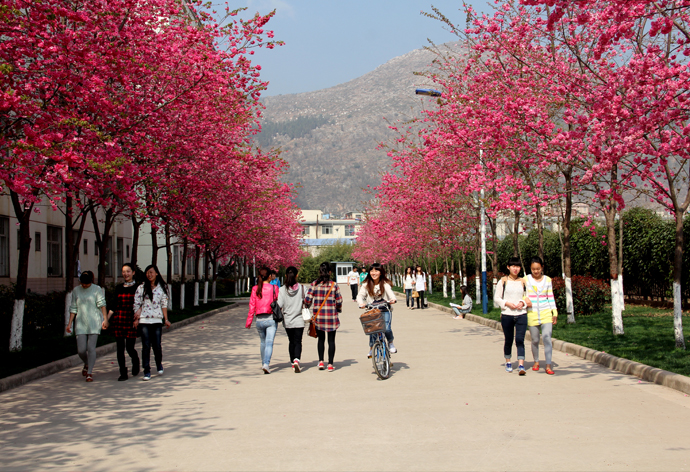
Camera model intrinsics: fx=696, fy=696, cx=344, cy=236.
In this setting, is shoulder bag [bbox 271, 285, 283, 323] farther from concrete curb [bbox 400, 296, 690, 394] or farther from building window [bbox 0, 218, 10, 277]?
building window [bbox 0, 218, 10, 277]

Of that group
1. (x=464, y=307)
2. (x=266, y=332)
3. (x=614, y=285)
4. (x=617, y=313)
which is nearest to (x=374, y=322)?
(x=266, y=332)

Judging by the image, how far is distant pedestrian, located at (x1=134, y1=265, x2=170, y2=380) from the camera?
1155 centimetres

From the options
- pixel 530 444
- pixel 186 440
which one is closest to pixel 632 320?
pixel 530 444

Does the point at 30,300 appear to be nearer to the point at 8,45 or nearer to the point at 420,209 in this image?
the point at 8,45

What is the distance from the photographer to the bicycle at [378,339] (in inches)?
426

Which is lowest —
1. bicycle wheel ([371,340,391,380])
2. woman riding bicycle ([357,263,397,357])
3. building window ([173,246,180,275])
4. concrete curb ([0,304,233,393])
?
concrete curb ([0,304,233,393])

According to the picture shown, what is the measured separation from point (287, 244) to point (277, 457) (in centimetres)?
5684

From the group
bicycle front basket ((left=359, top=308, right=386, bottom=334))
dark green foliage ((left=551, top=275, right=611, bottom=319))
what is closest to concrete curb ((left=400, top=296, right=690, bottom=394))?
bicycle front basket ((left=359, top=308, right=386, bottom=334))

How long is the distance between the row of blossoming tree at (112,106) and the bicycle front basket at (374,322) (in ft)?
16.5

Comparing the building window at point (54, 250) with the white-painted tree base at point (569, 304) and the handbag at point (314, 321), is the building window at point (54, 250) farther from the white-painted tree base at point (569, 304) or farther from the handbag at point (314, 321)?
the white-painted tree base at point (569, 304)

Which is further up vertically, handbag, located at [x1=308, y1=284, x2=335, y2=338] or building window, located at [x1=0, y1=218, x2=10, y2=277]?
building window, located at [x1=0, y1=218, x2=10, y2=277]

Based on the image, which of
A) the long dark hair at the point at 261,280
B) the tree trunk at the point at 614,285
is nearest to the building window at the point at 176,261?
the tree trunk at the point at 614,285

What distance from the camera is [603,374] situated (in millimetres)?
10969

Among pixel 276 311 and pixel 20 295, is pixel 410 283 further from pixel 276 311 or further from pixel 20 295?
pixel 276 311
